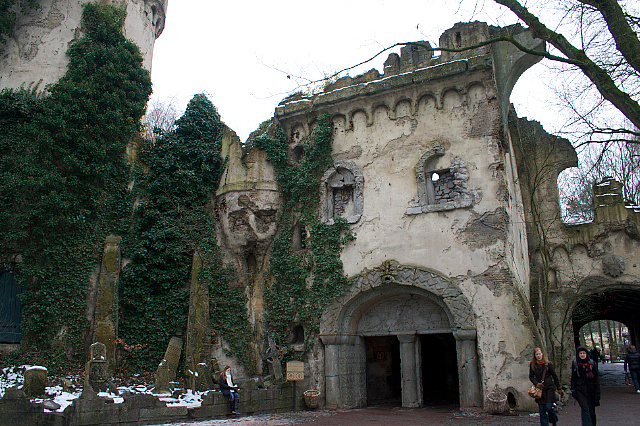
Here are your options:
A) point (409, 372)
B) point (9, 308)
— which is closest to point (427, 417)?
point (409, 372)

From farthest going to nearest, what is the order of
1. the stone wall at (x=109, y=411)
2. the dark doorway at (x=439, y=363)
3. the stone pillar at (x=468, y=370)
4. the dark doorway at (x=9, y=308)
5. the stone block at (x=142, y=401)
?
the dark doorway at (x=439, y=363) → the dark doorway at (x=9, y=308) → the stone pillar at (x=468, y=370) → the stone block at (x=142, y=401) → the stone wall at (x=109, y=411)

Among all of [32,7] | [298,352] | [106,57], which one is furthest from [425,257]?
[32,7]

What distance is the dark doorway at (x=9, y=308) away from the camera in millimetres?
12719

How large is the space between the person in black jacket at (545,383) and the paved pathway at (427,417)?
5.65 ft

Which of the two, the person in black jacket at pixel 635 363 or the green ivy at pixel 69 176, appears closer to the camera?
the green ivy at pixel 69 176

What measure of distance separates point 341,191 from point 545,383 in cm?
765

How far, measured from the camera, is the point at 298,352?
515 inches

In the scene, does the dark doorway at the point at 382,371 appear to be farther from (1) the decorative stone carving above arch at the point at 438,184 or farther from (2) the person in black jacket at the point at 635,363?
(2) the person in black jacket at the point at 635,363

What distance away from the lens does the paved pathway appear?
31.4 ft

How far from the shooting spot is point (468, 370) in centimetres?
1126

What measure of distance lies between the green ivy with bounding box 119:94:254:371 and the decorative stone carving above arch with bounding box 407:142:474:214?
5.69 meters

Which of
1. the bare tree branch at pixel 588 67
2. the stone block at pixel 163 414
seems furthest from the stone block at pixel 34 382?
the bare tree branch at pixel 588 67

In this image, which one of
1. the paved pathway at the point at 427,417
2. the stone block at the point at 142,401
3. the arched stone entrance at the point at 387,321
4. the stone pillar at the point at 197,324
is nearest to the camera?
the paved pathway at the point at 427,417

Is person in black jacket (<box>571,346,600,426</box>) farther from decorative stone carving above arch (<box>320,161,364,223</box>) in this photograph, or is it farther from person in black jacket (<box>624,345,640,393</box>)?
person in black jacket (<box>624,345,640,393</box>)
